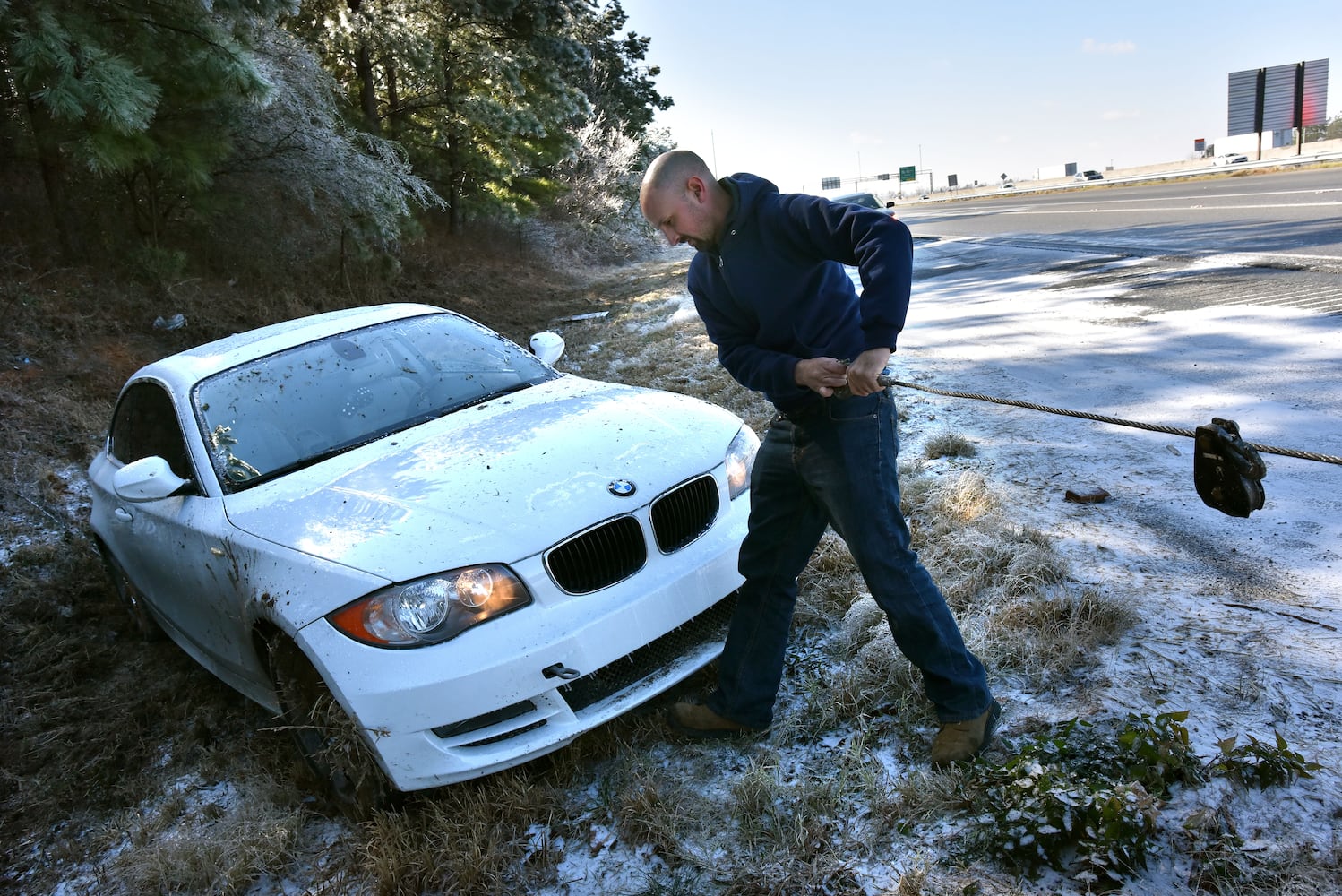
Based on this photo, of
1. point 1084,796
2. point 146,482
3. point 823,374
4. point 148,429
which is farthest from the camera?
point 148,429

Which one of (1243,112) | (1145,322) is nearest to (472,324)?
(1145,322)

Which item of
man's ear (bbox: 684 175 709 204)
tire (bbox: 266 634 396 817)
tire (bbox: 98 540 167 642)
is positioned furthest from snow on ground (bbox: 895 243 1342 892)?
tire (bbox: 98 540 167 642)

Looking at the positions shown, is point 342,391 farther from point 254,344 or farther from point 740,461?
point 740,461

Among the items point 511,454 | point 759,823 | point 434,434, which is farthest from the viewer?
point 434,434

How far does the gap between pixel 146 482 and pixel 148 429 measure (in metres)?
0.89

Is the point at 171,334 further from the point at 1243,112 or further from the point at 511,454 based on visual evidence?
the point at 1243,112

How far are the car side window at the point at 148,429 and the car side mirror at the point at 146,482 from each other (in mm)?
154

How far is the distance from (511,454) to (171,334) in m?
9.73

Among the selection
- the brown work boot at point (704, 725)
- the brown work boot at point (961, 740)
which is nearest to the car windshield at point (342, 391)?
the brown work boot at point (704, 725)

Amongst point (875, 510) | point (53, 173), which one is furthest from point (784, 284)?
point (53, 173)

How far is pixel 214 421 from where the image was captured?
3.77 m

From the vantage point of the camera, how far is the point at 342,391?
401cm

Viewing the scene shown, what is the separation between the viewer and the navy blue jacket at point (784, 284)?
8.23ft

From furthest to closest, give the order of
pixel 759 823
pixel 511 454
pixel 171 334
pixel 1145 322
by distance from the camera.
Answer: pixel 171 334, pixel 1145 322, pixel 511 454, pixel 759 823
